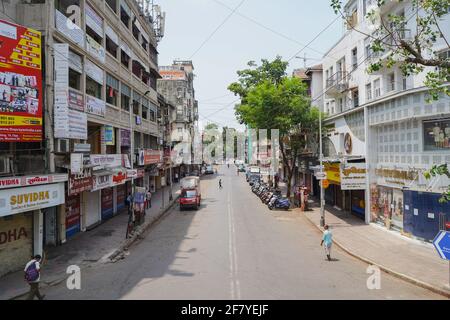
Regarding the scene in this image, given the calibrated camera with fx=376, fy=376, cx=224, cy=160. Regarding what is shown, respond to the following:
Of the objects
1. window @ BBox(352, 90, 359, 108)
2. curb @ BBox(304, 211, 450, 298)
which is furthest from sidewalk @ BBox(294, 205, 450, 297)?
window @ BBox(352, 90, 359, 108)

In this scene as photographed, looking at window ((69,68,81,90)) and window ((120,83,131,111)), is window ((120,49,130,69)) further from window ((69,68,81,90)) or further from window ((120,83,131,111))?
window ((69,68,81,90))

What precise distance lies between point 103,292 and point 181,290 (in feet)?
8.19

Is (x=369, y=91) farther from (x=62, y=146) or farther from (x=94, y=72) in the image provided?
(x=62, y=146)

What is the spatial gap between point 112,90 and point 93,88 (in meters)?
3.09

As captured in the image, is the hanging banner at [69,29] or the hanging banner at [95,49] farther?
the hanging banner at [95,49]

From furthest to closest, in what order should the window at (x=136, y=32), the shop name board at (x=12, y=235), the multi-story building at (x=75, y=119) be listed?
the window at (x=136, y=32) < the multi-story building at (x=75, y=119) < the shop name board at (x=12, y=235)

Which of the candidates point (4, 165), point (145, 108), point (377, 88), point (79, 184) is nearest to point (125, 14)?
point (145, 108)

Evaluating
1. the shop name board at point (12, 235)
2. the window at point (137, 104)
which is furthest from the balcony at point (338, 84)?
the shop name board at point (12, 235)

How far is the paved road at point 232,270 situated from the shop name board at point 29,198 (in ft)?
10.4

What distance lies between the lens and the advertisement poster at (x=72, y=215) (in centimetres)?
2030

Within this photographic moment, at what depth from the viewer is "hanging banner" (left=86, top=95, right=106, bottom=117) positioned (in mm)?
21750

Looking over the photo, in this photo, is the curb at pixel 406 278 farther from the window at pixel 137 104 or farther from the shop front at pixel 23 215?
the window at pixel 137 104

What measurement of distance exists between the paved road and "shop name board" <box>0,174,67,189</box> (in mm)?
3913
